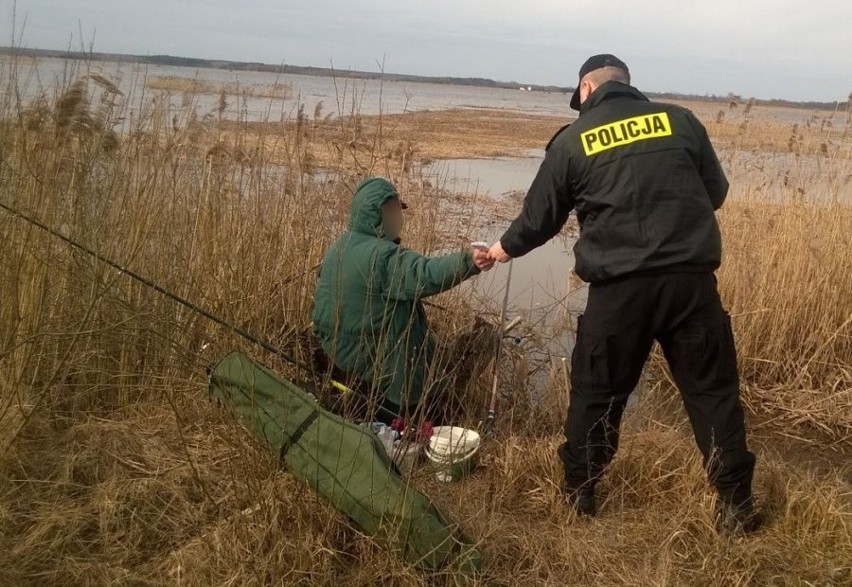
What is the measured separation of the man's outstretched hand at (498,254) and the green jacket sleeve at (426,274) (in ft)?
0.28

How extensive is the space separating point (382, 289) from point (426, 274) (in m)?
0.25

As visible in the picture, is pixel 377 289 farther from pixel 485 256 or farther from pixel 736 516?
pixel 736 516

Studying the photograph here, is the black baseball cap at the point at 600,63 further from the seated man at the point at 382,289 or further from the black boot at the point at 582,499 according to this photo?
the black boot at the point at 582,499

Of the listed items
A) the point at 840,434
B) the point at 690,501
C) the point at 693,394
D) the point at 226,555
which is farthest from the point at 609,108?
the point at 840,434

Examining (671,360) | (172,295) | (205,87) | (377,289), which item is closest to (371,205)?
(377,289)

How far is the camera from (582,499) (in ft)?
10.4

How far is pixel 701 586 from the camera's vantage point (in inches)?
107

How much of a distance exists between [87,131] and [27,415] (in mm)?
1364

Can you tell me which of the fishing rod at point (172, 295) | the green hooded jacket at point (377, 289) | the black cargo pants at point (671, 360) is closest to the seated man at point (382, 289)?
the green hooded jacket at point (377, 289)

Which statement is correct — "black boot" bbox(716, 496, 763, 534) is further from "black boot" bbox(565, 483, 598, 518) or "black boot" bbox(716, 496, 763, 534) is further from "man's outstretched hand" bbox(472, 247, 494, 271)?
"man's outstretched hand" bbox(472, 247, 494, 271)

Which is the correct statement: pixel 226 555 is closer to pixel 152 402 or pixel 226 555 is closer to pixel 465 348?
pixel 152 402

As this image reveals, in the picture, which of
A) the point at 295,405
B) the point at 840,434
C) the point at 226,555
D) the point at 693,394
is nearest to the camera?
the point at 226,555

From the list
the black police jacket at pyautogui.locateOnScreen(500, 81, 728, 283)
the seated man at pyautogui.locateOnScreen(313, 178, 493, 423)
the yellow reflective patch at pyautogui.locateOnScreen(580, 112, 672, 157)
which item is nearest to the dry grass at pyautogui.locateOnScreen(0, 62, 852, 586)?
the seated man at pyautogui.locateOnScreen(313, 178, 493, 423)

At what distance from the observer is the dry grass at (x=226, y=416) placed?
2.68 metres
